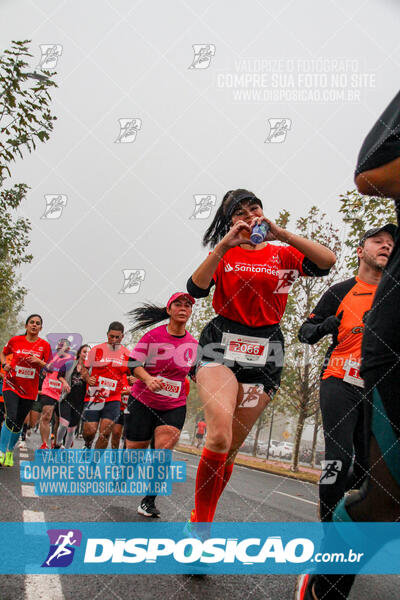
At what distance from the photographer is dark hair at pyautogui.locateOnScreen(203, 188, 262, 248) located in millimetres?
3080

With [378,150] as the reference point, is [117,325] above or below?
below

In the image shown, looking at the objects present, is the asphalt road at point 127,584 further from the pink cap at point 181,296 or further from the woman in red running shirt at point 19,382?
the woman in red running shirt at point 19,382

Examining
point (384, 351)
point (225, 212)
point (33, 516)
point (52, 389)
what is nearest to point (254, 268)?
point (225, 212)

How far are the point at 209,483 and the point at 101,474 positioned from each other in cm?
424

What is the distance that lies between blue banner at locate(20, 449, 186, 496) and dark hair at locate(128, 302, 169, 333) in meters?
1.25

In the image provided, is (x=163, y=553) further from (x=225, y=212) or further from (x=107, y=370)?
(x=107, y=370)

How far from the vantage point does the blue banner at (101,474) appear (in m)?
4.56

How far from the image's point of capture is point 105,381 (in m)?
7.17

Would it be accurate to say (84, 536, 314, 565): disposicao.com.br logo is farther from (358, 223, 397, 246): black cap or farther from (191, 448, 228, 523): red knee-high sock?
(358, 223, 397, 246): black cap

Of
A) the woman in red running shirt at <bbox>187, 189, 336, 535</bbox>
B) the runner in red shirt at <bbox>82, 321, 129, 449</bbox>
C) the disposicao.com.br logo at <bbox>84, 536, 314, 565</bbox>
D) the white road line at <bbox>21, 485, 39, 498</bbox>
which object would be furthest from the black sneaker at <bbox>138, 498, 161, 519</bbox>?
the runner in red shirt at <bbox>82, 321, 129, 449</bbox>

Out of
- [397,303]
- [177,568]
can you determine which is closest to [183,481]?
[177,568]

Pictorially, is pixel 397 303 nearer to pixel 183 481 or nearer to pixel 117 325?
pixel 117 325

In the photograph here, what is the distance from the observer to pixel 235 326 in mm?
3123

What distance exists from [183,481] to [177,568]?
18.0 feet
